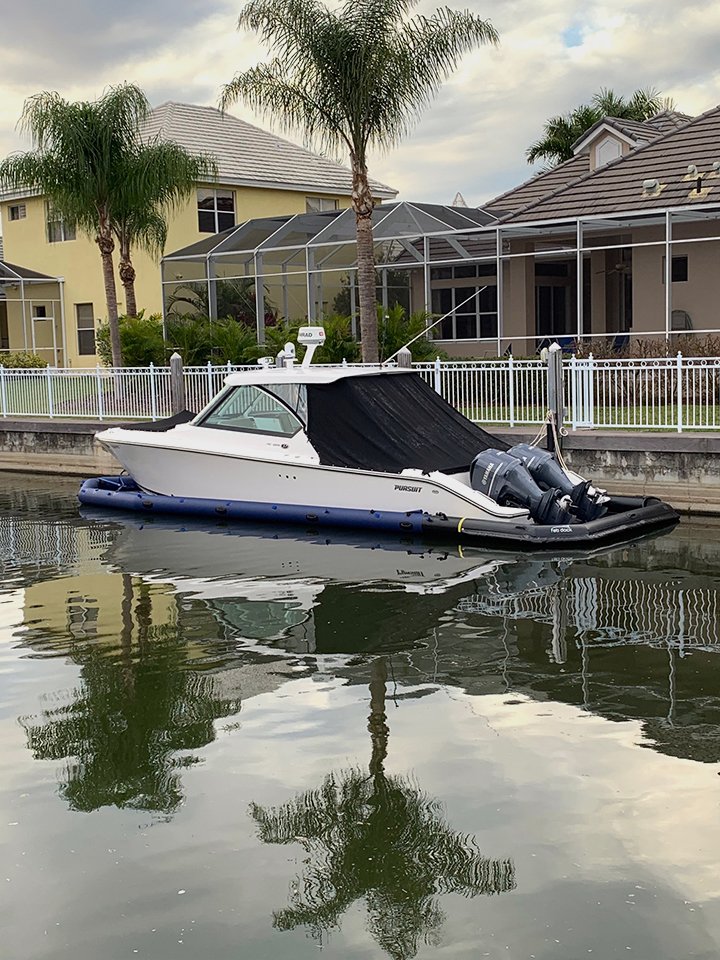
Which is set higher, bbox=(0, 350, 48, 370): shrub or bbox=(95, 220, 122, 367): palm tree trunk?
bbox=(95, 220, 122, 367): palm tree trunk

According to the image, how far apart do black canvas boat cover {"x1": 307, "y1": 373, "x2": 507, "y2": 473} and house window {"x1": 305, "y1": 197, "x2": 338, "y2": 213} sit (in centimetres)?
2708

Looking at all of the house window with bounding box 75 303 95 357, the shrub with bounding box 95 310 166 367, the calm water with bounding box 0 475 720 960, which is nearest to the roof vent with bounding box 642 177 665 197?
the shrub with bounding box 95 310 166 367

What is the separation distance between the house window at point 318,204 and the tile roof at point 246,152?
47cm

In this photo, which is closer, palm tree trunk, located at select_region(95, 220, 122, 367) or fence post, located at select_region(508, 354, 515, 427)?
fence post, located at select_region(508, 354, 515, 427)

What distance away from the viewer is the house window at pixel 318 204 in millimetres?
40562

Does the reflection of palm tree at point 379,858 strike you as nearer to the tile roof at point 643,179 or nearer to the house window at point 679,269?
the tile roof at point 643,179

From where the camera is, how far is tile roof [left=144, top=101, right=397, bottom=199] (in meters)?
38.2

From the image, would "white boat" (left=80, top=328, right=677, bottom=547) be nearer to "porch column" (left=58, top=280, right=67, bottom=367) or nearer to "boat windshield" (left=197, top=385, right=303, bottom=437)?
"boat windshield" (left=197, top=385, right=303, bottom=437)

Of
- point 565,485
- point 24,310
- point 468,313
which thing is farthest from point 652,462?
point 24,310

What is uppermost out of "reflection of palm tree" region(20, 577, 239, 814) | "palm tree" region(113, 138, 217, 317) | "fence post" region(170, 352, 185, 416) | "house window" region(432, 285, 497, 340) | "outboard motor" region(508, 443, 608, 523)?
"palm tree" region(113, 138, 217, 317)

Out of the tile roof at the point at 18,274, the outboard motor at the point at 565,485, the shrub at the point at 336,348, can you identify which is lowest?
the outboard motor at the point at 565,485

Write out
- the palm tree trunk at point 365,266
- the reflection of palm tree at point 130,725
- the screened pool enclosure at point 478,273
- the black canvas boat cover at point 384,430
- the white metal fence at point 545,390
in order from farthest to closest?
1. the screened pool enclosure at point 478,273
2. the palm tree trunk at point 365,266
3. the white metal fence at point 545,390
4. the black canvas boat cover at point 384,430
5. the reflection of palm tree at point 130,725

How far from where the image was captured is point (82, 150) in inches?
974

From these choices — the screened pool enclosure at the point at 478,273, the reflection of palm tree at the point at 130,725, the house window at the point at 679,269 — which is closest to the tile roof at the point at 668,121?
the screened pool enclosure at the point at 478,273
